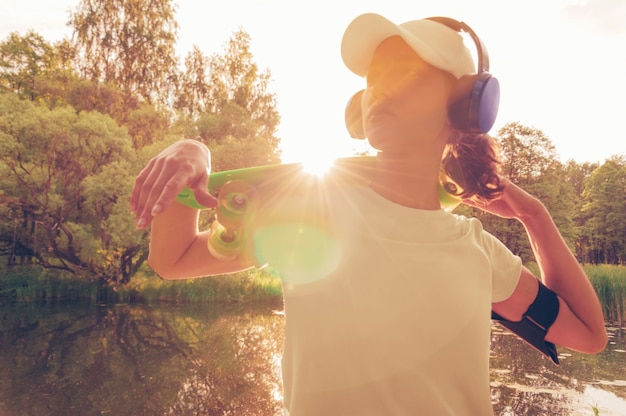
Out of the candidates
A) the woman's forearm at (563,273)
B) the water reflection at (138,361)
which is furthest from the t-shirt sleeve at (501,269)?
the water reflection at (138,361)

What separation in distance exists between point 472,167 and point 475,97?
0.24 m

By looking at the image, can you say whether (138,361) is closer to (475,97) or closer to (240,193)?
(240,193)

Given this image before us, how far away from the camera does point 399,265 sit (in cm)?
106

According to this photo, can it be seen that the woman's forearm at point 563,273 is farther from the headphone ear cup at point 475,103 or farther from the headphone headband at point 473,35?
the headphone headband at point 473,35

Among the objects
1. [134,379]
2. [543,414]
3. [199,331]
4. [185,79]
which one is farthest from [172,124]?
[543,414]

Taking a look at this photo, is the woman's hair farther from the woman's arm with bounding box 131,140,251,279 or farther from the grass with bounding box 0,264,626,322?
the grass with bounding box 0,264,626,322

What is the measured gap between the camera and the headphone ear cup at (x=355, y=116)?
1.37 m

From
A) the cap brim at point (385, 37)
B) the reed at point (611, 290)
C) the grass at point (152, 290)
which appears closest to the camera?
the cap brim at point (385, 37)

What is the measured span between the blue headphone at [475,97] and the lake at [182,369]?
5297 mm

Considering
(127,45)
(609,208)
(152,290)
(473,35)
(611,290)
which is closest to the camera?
(473,35)

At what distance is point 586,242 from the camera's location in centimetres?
4003

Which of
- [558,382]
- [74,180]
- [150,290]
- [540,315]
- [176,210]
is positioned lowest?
[558,382]

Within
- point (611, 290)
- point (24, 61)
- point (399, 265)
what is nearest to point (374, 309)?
point (399, 265)

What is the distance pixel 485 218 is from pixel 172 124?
15.4m
